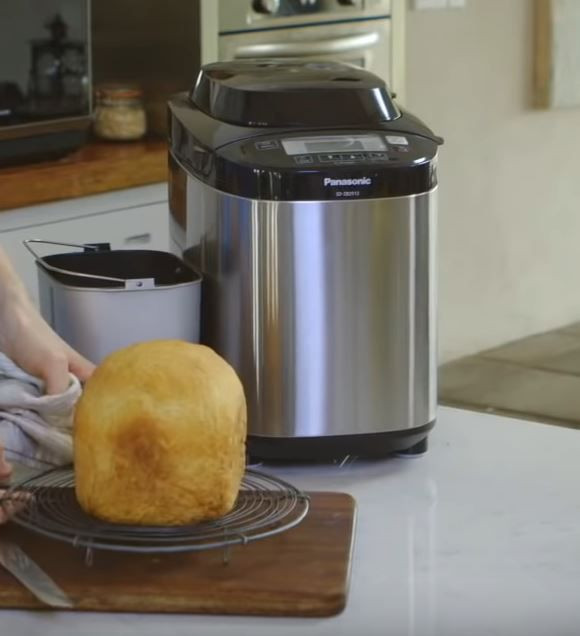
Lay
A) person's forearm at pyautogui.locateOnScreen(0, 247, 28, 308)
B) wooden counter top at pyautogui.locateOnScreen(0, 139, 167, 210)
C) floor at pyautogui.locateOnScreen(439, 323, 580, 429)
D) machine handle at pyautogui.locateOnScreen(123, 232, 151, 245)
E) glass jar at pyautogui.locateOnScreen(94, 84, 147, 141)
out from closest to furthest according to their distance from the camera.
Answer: person's forearm at pyautogui.locateOnScreen(0, 247, 28, 308), wooden counter top at pyautogui.locateOnScreen(0, 139, 167, 210), machine handle at pyautogui.locateOnScreen(123, 232, 151, 245), glass jar at pyautogui.locateOnScreen(94, 84, 147, 141), floor at pyautogui.locateOnScreen(439, 323, 580, 429)

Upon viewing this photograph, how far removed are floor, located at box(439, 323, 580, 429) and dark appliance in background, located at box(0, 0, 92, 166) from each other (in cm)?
139

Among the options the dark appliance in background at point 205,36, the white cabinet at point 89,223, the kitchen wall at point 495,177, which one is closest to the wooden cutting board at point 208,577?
the white cabinet at point 89,223

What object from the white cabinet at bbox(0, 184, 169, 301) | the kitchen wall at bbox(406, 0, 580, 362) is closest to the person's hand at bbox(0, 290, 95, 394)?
the white cabinet at bbox(0, 184, 169, 301)

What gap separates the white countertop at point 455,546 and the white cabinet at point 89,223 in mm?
1308

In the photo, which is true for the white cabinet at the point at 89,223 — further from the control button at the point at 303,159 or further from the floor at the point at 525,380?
the control button at the point at 303,159

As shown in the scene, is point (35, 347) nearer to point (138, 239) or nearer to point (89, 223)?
point (89, 223)

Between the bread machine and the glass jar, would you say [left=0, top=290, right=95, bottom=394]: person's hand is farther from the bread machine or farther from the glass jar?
the glass jar

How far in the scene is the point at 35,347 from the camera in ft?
3.84

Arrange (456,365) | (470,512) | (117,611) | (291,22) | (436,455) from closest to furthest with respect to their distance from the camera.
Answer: (117,611)
(470,512)
(436,455)
(291,22)
(456,365)

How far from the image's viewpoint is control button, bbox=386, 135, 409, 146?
47.7 inches

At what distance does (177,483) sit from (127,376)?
83 millimetres

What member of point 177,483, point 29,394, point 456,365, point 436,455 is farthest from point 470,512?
point 456,365

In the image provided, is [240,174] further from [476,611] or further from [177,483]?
[476,611]

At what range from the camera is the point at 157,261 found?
1298mm
